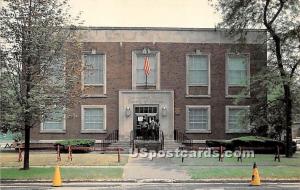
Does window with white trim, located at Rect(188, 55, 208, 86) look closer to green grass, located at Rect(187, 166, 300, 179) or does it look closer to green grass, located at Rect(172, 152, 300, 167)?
green grass, located at Rect(172, 152, 300, 167)

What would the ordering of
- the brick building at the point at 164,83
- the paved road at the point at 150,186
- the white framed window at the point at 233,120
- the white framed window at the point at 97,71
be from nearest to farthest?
the paved road at the point at 150,186, the brick building at the point at 164,83, the white framed window at the point at 97,71, the white framed window at the point at 233,120

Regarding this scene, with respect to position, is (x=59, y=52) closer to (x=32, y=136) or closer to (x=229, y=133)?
(x=32, y=136)

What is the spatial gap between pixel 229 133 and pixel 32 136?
1519 centimetres

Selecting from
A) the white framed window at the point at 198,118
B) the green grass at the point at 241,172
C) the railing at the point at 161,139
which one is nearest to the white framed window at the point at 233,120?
the white framed window at the point at 198,118

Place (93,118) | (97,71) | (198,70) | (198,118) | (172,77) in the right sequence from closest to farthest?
(93,118), (97,71), (172,77), (198,118), (198,70)

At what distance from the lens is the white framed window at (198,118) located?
1639 inches

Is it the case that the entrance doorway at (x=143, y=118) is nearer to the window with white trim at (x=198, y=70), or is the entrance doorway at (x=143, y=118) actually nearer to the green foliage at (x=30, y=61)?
the window with white trim at (x=198, y=70)

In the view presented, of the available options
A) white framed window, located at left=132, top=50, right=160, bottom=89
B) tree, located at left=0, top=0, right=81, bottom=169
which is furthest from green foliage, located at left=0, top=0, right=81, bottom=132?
white framed window, located at left=132, top=50, right=160, bottom=89

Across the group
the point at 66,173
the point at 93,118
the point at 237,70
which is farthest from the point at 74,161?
the point at 237,70

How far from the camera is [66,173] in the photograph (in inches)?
919

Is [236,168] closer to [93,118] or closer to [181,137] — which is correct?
[181,137]

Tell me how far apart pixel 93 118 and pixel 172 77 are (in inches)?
270

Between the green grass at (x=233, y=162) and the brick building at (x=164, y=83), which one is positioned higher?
the brick building at (x=164, y=83)

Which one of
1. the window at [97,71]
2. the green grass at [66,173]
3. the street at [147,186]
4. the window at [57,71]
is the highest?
the window at [97,71]
